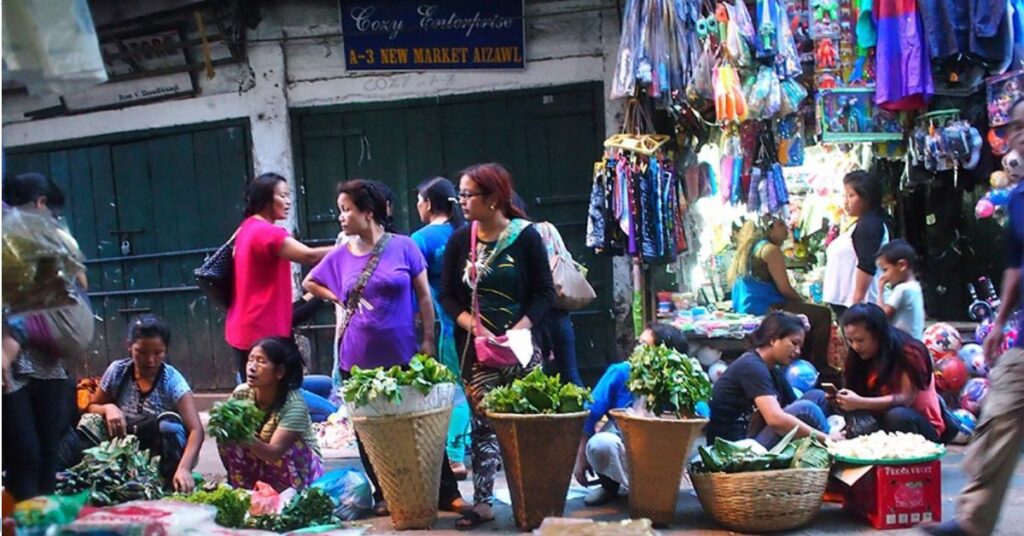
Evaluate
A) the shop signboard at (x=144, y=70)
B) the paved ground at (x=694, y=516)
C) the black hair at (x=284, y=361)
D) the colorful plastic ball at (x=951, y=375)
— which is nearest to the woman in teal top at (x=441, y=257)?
the paved ground at (x=694, y=516)

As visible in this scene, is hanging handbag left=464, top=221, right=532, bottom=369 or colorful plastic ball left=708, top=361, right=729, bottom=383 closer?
hanging handbag left=464, top=221, right=532, bottom=369

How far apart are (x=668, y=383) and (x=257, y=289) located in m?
2.24

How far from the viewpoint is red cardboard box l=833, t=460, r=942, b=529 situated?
4734 millimetres

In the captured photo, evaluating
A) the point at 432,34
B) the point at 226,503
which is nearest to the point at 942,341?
the point at 432,34

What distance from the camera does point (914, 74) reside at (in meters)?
6.89

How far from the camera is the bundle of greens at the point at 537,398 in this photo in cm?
476

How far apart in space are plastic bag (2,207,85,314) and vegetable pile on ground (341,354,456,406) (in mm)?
1843

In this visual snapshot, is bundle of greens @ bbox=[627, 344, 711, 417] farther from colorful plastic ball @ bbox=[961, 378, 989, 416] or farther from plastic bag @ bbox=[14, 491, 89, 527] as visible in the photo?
colorful plastic ball @ bbox=[961, 378, 989, 416]

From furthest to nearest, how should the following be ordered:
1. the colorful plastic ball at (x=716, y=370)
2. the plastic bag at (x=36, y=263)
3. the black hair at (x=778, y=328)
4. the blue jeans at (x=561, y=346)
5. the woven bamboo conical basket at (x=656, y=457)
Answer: the colorful plastic ball at (x=716, y=370) → the blue jeans at (x=561, y=346) → the black hair at (x=778, y=328) → the woven bamboo conical basket at (x=656, y=457) → the plastic bag at (x=36, y=263)

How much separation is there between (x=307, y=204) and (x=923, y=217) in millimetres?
5488

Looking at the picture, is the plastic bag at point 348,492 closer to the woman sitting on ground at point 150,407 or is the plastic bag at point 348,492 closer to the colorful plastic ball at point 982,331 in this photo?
the woman sitting on ground at point 150,407

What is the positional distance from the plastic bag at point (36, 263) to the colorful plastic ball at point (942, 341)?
609cm

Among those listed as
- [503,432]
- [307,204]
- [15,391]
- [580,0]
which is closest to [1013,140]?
[503,432]

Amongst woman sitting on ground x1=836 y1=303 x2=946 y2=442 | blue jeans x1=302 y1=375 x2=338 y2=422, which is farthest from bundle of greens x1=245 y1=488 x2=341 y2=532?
woman sitting on ground x1=836 y1=303 x2=946 y2=442
